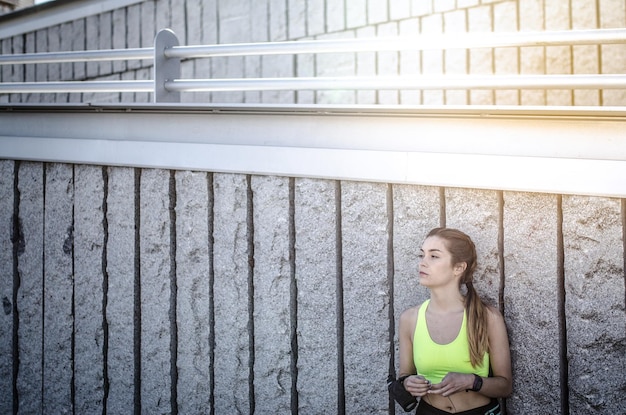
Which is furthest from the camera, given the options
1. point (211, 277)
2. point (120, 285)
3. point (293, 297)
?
point (120, 285)

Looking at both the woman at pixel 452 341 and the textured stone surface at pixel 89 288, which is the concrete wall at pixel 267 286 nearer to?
the textured stone surface at pixel 89 288

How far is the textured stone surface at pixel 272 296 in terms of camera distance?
3441 mm

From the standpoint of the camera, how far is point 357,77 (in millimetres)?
3615

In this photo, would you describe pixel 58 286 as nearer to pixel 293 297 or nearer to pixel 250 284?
pixel 250 284

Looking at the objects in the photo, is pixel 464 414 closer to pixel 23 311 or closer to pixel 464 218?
pixel 464 218

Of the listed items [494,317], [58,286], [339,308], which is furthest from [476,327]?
[58,286]

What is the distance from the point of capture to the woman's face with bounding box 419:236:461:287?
2898mm

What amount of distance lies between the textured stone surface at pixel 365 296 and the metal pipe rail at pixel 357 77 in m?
0.56

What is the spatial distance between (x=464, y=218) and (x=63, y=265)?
2383mm

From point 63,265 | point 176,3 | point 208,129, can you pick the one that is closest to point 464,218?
point 208,129

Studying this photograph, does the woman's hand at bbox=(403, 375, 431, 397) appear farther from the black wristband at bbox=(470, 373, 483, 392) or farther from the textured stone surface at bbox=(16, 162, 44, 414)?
the textured stone surface at bbox=(16, 162, 44, 414)

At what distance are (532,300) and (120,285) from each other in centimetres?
224

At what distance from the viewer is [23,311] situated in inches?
165

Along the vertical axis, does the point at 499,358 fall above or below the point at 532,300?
below
